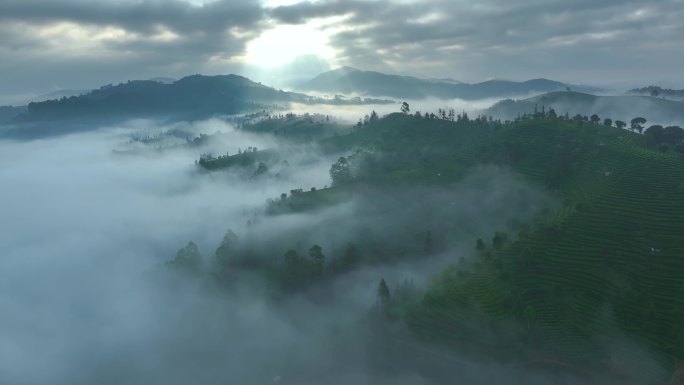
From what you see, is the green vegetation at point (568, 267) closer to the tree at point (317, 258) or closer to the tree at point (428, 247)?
the tree at point (317, 258)

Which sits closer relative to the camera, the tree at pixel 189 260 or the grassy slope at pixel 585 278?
the grassy slope at pixel 585 278

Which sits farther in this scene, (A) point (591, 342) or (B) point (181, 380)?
(B) point (181, 380)

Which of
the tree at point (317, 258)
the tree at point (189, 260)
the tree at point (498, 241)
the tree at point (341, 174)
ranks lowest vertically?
the tree at point (189, 260)

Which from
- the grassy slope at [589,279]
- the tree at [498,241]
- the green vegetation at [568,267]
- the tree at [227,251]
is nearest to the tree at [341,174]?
the green vegetation at [568,267]

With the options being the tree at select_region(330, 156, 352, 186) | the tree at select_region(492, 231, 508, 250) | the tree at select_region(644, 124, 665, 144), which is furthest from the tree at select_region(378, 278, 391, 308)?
the tree at select_region(644, 124, 665, 144)

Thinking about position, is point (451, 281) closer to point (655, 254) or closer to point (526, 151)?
point (655, 254)

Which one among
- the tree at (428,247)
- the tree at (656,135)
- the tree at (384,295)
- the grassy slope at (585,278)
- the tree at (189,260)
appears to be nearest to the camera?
the grassy slope at (585,278)

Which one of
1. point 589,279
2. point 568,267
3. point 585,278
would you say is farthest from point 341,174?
point 589,279

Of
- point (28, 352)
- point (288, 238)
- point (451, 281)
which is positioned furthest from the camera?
point (288, 238)

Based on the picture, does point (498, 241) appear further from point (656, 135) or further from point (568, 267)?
point (656, 135)

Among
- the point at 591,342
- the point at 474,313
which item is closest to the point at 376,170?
the point at 474,313

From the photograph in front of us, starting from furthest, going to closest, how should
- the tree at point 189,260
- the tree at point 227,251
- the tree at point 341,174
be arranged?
the tree at point 341,174 → the tree at point 189,260 → the tree at point 227,251
